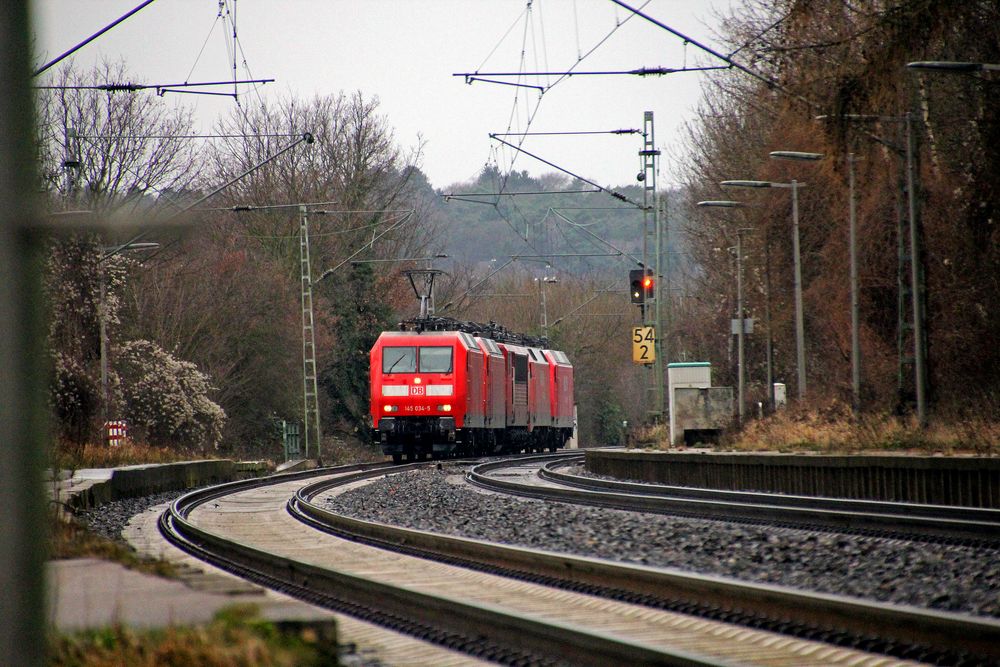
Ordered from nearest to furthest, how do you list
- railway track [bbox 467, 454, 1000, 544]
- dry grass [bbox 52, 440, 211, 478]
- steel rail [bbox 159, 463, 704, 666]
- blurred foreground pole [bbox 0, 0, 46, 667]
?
blurred foreground pole [bbox 0, 0, 46, 667] → steel rail [bbox 159, 463, 704, 666] → railway track [bbox 467, 454, 1000, 544] → dry grass [bbox 52, 440, 211, 478]

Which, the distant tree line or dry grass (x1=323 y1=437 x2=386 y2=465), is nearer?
the distant tree line

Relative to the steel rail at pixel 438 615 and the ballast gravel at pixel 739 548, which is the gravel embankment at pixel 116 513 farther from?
the ballast gravel at pixel 739 548

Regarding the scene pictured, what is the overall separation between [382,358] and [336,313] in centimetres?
1625

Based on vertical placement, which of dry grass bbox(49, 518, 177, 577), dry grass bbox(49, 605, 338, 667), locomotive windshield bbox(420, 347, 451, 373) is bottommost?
dry grass bbox(49, 518, 177, 577)

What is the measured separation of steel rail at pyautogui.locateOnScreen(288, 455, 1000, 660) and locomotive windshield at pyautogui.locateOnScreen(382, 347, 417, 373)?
2312 centimetres

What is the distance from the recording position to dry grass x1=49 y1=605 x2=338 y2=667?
4867mm

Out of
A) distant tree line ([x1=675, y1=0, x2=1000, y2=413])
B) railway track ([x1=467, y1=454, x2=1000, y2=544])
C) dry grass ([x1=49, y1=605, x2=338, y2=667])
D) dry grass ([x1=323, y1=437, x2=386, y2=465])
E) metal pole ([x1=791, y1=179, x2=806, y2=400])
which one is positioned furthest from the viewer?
dry grass ([x1=323, y1=437, x2=386, y2=465])

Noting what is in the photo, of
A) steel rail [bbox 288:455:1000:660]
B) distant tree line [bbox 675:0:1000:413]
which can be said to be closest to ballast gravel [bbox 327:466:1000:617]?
steel rail [bbox 288:455:1000:660]

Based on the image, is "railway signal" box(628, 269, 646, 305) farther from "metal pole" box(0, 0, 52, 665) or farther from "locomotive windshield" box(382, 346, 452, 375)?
"metal pole" box(0, 0, 52, 665)

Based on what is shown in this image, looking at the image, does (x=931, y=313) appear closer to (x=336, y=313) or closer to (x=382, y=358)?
(x=382, y=358)

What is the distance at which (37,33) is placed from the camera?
2.85m

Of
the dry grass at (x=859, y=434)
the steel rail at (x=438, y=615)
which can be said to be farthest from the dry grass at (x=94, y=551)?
the dry grass at (x=859, y=434)

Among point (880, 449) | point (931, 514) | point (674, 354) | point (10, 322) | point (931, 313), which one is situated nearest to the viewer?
point (10, 322)

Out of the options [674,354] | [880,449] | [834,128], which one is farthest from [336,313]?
[834,128]
